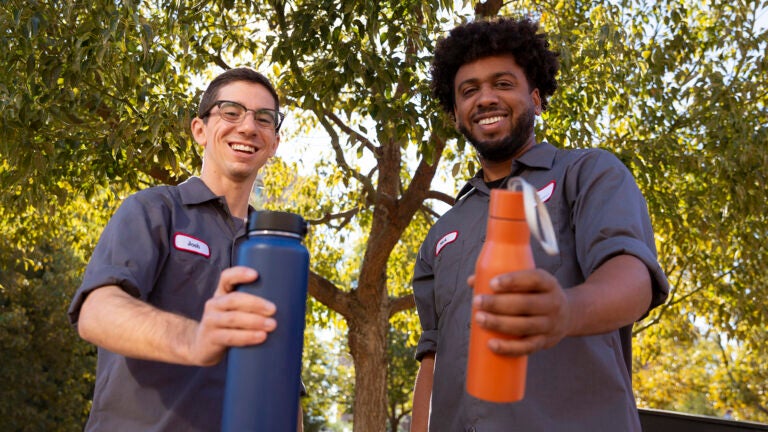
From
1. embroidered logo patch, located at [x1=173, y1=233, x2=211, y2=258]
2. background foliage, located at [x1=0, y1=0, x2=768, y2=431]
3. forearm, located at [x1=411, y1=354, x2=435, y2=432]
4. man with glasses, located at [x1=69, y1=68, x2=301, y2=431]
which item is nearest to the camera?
man with glasses, located at [x1=69, y1=68, x2=301, y2=431]

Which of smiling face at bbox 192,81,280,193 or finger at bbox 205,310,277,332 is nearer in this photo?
finger at bbox 205,310,277,332

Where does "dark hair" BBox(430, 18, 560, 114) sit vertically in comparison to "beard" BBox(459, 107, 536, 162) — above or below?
above

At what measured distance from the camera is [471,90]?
A: 249 centimetres

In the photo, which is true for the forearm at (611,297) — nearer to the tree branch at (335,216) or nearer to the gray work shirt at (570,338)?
the gray work shirt at (570,338)

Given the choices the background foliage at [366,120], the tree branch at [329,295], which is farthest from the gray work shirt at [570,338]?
the tree branch at [329,295]

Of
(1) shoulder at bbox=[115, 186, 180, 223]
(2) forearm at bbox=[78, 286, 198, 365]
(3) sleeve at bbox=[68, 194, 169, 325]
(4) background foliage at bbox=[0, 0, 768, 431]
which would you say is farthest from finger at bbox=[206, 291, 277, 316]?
(4) background foliage at bbox=[0, 0, 768, 431]

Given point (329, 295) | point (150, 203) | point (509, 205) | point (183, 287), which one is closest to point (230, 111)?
point (150, 203)

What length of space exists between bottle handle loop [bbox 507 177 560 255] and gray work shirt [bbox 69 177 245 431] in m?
0.80

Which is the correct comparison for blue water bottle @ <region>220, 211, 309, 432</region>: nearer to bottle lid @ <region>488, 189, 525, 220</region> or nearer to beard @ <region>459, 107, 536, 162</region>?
bottle lid @ <region>488, 189, 525, 220</region>

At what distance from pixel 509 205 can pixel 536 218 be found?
48mm

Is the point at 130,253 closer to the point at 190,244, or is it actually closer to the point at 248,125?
the point at 190,244

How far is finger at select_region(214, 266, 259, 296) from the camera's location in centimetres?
123

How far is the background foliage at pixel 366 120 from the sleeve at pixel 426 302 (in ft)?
8.47

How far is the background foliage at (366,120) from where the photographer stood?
553cm
